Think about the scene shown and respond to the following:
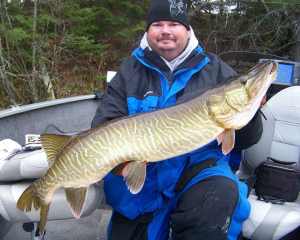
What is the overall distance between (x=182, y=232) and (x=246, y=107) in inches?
33.6

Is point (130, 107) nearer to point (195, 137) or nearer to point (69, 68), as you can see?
point (195, 137)

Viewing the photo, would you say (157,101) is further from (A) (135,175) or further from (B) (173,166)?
(A) (135,175)

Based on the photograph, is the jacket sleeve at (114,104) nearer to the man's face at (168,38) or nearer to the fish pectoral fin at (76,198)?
the man's face at (168,38)

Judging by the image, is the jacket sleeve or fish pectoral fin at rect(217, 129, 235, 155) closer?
fish pectoral fin at rect(217, 129, 235, 155)

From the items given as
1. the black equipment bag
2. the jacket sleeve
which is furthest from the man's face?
the black equipment bag

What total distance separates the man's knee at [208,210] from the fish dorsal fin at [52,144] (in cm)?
84

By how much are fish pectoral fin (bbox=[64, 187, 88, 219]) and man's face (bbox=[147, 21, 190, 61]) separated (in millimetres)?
1217

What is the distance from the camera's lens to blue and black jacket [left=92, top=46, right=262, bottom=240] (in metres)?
1.85

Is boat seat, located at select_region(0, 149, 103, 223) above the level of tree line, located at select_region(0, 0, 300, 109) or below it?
below

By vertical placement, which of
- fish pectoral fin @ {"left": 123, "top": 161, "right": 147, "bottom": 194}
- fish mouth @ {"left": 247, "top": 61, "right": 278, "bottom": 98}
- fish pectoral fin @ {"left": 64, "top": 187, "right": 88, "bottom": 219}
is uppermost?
fish mouth @ {"left": 247, "top": 61, "right": 278, "bottom": 98}

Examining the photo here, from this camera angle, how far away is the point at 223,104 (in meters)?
1.49

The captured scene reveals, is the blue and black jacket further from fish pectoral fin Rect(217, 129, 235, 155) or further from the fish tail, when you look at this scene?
the fish tail

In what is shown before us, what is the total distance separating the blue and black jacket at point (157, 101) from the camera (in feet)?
6.06

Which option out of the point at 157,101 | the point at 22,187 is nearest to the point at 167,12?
the point at 157,101
